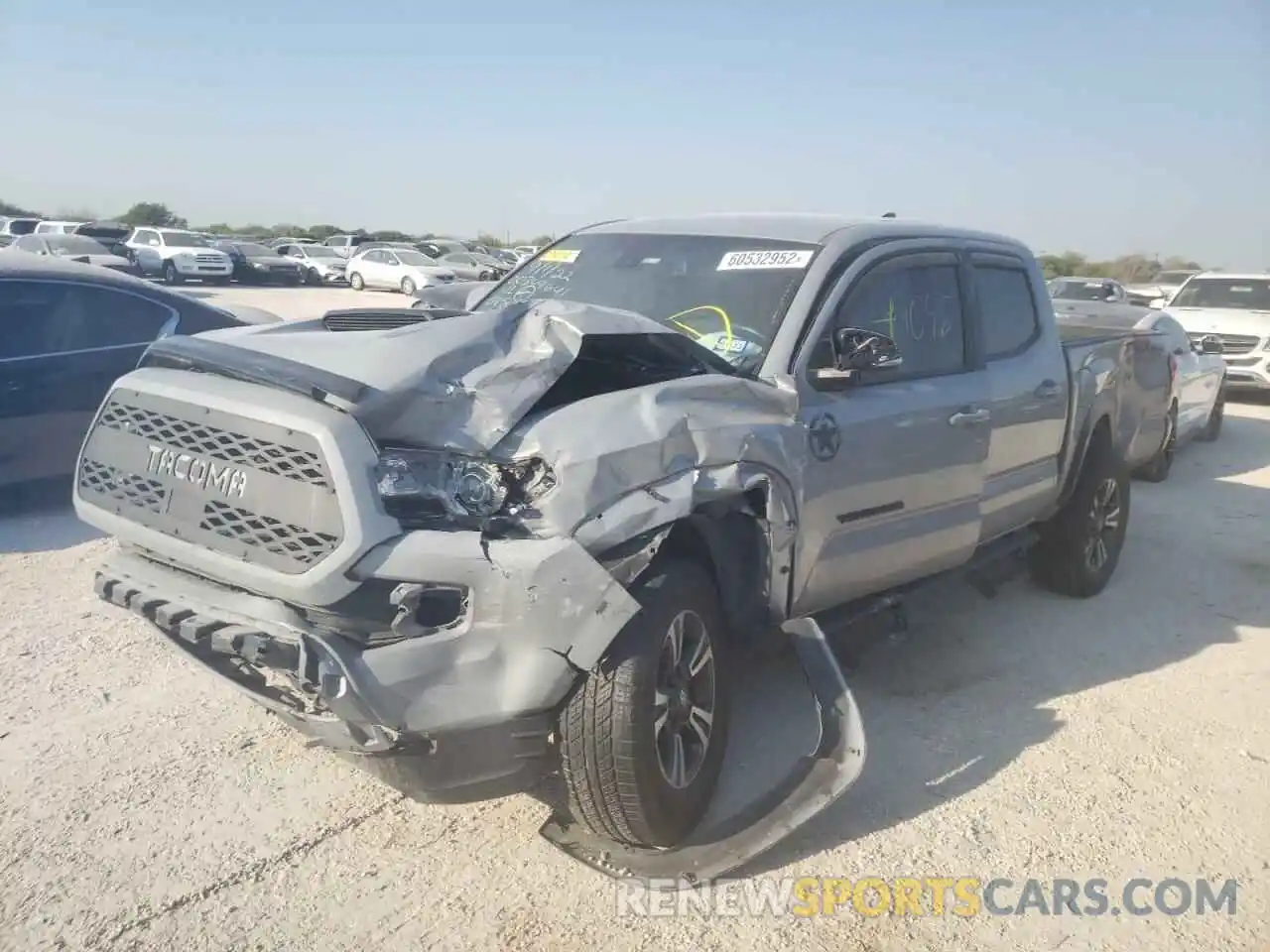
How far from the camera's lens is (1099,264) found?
193ft

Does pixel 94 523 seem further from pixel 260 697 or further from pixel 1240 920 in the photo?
pixel 1240 920

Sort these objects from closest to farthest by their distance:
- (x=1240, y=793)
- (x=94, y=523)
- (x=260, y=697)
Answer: (x=260, y=697)
(x=94, y=523)
(x=1240, y=793)

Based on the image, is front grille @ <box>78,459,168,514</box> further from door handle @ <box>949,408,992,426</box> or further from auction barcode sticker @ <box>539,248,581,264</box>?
door handle @ <box>949,408,992,426</box>

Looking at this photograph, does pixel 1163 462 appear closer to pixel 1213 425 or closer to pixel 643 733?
pixel 1213 425

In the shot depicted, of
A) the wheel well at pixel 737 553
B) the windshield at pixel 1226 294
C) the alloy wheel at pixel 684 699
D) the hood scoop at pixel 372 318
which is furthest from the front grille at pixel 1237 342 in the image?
the alloy wheel at pixel 684 699

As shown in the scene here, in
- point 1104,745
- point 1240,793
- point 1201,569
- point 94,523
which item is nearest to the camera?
point 94,523

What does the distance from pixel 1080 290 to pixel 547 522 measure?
1984 centimetres

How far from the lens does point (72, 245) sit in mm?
23469

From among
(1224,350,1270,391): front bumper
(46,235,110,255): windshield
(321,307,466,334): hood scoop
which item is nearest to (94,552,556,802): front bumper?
(321,307,466,334): hood scoop

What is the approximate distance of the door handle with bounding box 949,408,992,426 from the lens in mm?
4398

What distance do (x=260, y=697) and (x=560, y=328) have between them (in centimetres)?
138

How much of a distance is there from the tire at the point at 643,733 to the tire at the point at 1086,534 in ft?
11.1

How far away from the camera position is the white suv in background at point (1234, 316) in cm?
1425

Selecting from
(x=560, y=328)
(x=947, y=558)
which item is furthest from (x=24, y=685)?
(x=947, y=558)
